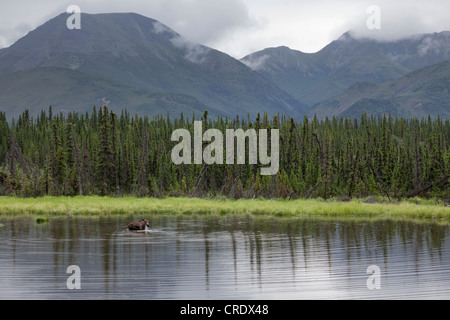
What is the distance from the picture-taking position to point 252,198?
6994 centimetres

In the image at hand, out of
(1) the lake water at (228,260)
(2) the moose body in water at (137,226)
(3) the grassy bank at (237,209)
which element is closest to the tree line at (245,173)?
(3) the grassy bank at (237,209)

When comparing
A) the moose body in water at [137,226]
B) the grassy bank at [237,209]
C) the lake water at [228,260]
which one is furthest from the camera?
the grassy bank at [237,209]

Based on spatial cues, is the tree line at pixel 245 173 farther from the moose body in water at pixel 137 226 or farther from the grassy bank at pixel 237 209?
the moose body in water at pixel 137 226

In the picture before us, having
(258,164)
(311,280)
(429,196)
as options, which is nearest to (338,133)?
(258,164)

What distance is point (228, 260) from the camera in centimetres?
2717

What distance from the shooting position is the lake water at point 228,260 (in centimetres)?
2055

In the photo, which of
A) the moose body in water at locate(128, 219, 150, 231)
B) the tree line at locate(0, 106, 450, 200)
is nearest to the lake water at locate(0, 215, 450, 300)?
the moose body in water at locate(128, 219, 150, 231)

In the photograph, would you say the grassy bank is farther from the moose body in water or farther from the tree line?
the moose body in water

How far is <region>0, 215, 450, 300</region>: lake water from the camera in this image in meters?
20.5

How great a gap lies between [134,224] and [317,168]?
2187 inches

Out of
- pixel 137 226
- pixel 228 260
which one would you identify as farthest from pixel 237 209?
pixel 228 260

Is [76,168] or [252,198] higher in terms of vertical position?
[76,168]
